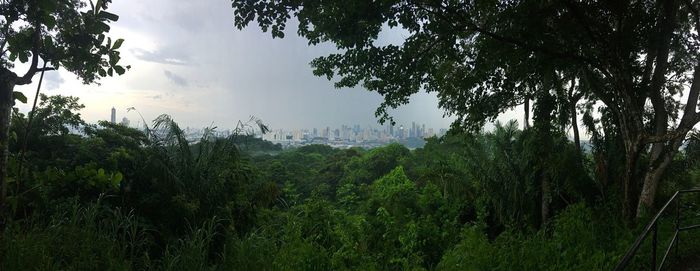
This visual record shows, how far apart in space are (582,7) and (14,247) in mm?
6927

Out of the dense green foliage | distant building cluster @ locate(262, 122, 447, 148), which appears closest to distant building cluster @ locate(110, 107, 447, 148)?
distant building cluster @ locate(262, 122, 447, 148)

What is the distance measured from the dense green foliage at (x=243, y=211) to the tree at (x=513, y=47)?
1.59 m

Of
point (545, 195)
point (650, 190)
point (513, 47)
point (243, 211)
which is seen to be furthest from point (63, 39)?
point (545, 195)

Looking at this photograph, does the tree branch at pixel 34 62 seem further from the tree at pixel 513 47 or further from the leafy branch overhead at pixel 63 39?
the tree at pixel 513 47

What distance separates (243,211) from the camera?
812cm

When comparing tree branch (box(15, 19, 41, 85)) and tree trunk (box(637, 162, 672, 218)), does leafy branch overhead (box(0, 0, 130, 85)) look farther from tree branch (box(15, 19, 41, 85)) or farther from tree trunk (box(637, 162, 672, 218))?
tree trunk (box(637, 162, 672, 218))

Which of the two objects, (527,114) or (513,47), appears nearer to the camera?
(513,47)

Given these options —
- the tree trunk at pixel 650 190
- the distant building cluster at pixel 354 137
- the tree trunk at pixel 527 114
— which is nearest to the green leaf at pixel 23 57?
the tree trunk at pixel 650 190

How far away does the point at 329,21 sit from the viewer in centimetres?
513

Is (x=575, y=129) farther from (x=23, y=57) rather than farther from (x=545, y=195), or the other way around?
(x=23, y=57)

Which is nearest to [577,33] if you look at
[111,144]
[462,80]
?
[462,80]

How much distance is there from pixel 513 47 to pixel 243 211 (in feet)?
18.6

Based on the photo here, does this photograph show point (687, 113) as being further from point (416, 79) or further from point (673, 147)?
point (416, 79)

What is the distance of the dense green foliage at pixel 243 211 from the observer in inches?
133
